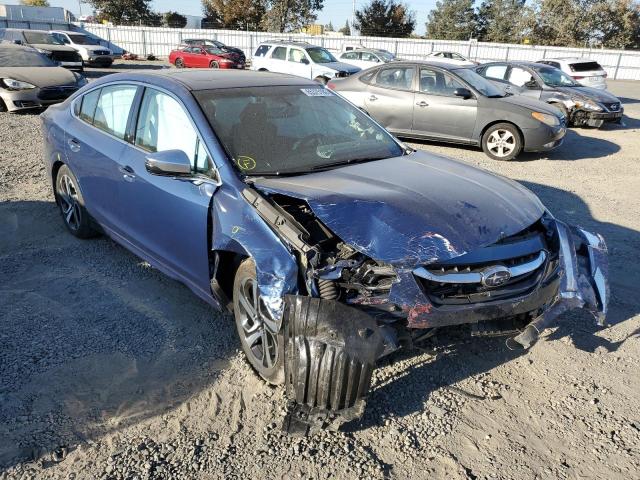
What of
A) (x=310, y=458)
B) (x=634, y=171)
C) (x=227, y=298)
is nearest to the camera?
(x=310, y=458)

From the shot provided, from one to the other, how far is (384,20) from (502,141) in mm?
46689

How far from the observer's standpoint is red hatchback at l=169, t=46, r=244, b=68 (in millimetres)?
25016

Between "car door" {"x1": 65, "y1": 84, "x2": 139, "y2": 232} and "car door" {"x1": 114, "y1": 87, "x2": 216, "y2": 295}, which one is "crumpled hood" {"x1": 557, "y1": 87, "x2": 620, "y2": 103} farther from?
"car door" {"x1": 114, "y1": 87, "x2": 216, "y2": 295}

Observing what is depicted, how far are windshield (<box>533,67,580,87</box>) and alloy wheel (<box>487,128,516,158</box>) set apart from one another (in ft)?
15.5

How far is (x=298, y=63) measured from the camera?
17.8 meters

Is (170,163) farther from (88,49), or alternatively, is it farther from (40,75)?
(88,49)

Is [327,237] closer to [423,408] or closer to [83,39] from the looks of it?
[423,408]

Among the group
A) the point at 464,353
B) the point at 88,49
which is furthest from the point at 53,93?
the point at 88,49

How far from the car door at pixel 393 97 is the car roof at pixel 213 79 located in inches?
232

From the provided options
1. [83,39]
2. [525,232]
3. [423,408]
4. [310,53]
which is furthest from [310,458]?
[83,39]

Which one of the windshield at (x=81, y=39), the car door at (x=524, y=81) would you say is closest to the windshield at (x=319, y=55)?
the car door at (x=524, y=81)

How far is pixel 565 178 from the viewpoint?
8.12 metres

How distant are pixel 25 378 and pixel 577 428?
10.3ft

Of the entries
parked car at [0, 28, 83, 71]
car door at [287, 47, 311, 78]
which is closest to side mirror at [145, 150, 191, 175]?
car door at [287, 47, 311, 78]
